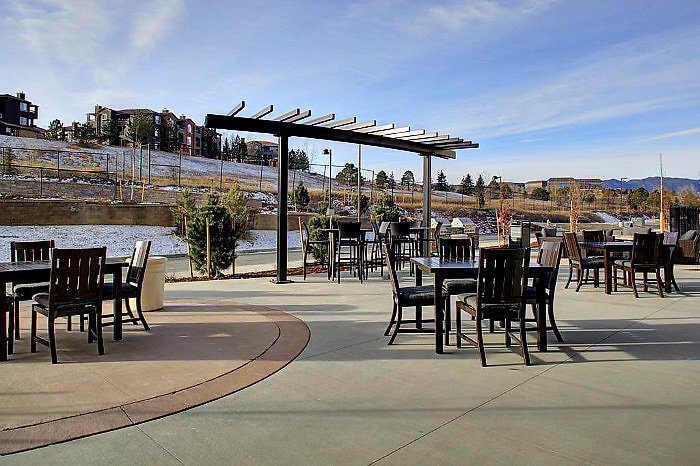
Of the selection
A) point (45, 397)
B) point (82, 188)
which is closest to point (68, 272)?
point (45, 397)

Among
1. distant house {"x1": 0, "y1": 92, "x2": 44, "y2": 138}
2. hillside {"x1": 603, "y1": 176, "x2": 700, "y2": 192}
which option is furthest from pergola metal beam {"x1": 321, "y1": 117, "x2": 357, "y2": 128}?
distant house {"x1": 0, "y1": 92, "x2": 44, "y2": 138}

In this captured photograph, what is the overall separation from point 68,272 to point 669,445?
442 centimetres

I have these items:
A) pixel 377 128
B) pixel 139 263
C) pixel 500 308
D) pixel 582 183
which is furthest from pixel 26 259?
pixel 582 183

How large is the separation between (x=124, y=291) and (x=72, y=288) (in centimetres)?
75

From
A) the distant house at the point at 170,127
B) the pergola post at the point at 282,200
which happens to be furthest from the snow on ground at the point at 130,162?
the pergola post at the point at 282,200

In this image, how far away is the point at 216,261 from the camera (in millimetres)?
10758

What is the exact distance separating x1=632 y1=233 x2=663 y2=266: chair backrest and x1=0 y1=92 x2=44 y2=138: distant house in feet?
209

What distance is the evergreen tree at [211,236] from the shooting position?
10.7 m

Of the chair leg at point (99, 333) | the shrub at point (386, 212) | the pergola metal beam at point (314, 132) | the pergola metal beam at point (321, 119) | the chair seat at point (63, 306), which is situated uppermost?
the pergola metal beam at point (321, 119)

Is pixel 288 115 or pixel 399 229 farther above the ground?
pixel 288 115

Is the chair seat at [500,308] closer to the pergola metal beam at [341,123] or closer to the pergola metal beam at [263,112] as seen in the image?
the pergola metal beam at [263,112]

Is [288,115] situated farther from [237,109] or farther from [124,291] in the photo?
[124,291]

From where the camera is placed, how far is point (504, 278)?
417 cm

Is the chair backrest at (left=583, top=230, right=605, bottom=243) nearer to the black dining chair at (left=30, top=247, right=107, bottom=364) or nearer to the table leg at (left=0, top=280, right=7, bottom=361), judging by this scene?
the black dining chair at (left=30, top=247, right=107, bottom=364)
